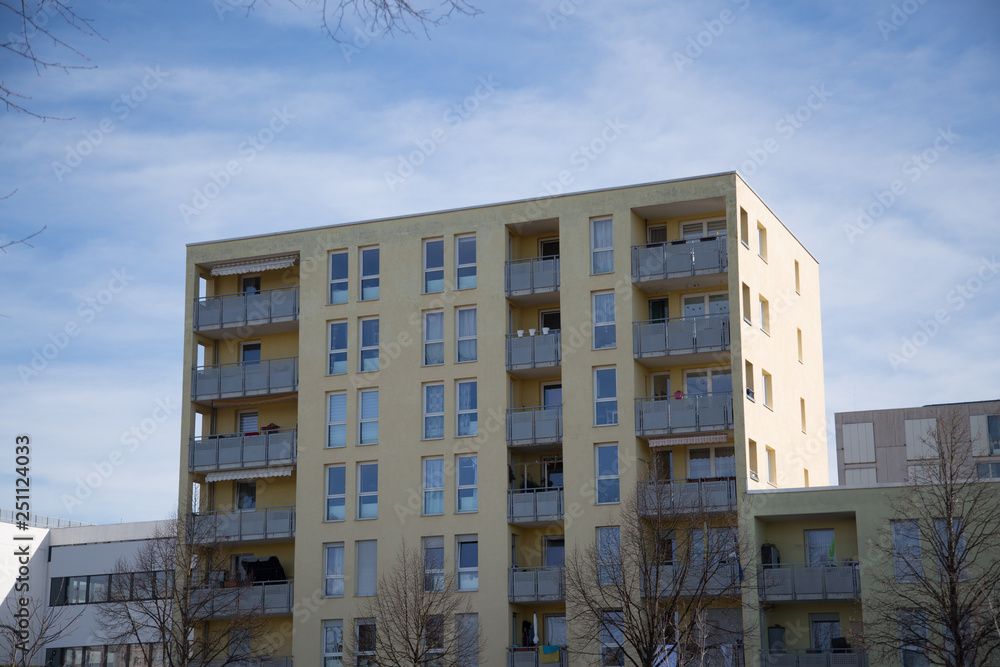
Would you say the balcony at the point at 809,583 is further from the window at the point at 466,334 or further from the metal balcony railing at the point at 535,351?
the window at the point at 466,334

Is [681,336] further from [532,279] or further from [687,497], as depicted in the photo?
[532,279]

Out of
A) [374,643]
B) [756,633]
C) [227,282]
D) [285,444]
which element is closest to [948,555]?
[756,633]

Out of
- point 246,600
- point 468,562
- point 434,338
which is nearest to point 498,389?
point 434,338

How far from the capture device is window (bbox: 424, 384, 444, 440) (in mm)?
51375

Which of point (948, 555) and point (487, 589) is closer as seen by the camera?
point (948, 555)

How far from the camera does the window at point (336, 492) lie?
172ft

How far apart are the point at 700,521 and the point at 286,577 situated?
17549 millimetres

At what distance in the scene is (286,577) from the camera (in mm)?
53562

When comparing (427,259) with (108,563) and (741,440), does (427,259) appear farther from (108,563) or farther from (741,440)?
(108,563)

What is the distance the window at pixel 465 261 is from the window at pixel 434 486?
22.7ft

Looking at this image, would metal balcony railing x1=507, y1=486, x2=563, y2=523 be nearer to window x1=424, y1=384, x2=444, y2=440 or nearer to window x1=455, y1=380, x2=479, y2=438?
window x1=455, y1=380, x2=479, y2=438

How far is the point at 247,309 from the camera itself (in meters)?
55.8

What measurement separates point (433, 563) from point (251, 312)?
13508 millimetres

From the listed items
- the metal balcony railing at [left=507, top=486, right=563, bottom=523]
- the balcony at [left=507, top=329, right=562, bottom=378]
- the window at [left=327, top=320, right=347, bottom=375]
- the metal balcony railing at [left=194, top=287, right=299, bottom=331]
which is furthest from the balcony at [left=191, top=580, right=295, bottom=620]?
the balcony at [left=507, top=329, right=562, bottom=378]
